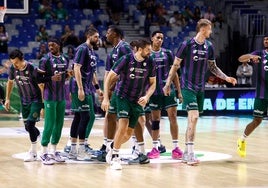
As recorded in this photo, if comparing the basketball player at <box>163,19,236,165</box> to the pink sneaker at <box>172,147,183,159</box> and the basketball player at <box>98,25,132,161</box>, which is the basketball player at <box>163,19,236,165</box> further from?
the basketball player at <box>98,25,132,161</box>

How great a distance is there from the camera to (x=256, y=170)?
36.4ft

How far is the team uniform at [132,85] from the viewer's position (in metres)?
11.1

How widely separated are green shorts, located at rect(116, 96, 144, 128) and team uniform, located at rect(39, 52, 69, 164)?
116 cm

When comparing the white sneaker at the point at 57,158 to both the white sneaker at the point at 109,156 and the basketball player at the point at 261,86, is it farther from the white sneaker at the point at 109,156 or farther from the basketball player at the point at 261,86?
the basketball player at the point at 261,86

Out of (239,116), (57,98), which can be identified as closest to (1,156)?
(57,98)

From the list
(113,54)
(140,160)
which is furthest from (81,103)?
(140,160)

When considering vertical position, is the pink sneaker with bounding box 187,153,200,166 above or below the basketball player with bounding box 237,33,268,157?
below

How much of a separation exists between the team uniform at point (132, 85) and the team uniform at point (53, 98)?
1153 mm

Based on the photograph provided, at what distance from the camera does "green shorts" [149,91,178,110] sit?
41.5 ft

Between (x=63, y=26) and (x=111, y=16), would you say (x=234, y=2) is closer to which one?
(x=111, y=16)

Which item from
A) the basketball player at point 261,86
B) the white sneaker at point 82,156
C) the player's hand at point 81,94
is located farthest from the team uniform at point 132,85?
the basketball player at point 261,86

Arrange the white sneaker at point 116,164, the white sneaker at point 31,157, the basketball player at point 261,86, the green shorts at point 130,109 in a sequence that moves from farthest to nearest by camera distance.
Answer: the basketball player at point 261,86
the white sneaker at point 31,157
the green shorts at point 130,109
the white sneaker at point 116,164

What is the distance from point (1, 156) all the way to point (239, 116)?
12.5 meters

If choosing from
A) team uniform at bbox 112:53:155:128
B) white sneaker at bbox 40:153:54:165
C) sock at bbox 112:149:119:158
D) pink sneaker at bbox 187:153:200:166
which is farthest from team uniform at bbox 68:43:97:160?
pink sneaker at bbox 187:153:200:166
